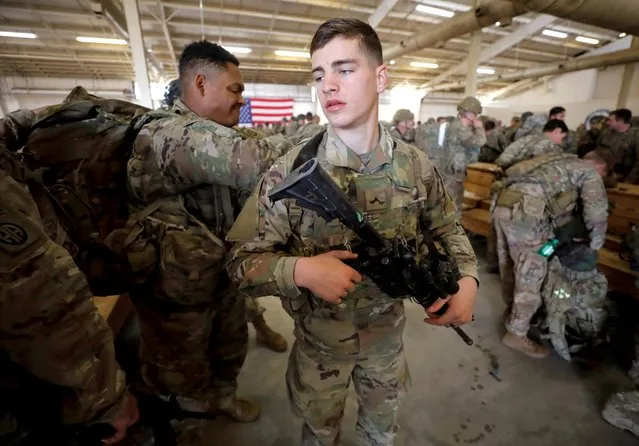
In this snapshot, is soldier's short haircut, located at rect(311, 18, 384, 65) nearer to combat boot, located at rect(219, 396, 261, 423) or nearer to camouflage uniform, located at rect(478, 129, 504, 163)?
combat boot, located at rect(219, 396, 261, 423)

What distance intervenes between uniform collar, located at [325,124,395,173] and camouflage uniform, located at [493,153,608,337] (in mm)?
1983

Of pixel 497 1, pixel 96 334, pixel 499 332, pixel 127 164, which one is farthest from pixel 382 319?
pixel 497 1

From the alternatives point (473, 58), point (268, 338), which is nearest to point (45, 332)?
point (268, 338)

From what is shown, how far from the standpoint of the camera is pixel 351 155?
1127 millimetres

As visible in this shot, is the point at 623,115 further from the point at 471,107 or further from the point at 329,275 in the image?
the point at 329,275

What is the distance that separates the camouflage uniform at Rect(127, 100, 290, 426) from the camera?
1.30 meters

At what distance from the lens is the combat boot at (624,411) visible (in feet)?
6.17

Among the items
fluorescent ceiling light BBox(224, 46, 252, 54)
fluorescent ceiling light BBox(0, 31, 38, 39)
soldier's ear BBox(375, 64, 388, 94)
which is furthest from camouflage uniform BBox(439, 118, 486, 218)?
fluorescent ceiling light BBox(0, 31, 38, 39)

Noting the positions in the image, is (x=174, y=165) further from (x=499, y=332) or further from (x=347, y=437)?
(x=499, y=332)

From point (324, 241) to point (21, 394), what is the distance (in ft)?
3.05

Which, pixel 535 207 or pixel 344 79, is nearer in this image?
pixel 344 79

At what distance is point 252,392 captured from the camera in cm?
224

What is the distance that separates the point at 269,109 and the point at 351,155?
15.2 meters

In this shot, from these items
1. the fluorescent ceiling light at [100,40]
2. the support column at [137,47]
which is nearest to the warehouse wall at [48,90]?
the fluorescent ceiling light at [100,40]
